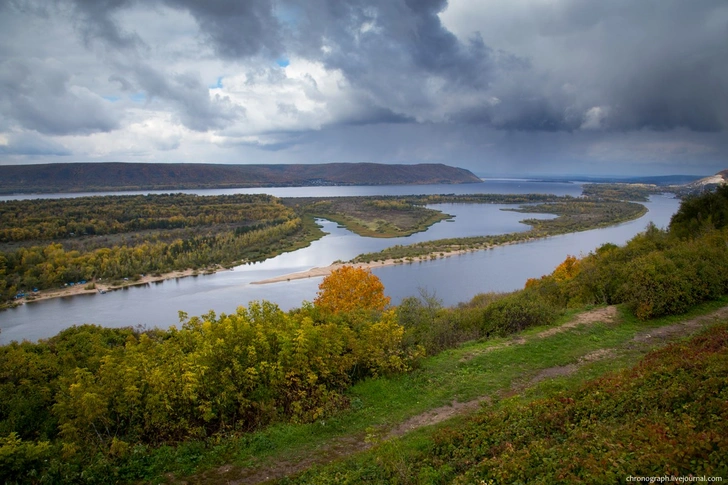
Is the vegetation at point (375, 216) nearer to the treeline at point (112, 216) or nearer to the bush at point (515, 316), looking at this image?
the treeline at point (112, 216)

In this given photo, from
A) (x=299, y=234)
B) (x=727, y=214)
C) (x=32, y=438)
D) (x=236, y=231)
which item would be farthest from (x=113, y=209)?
(x=727, y=214)

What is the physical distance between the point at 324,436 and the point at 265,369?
2204 mm

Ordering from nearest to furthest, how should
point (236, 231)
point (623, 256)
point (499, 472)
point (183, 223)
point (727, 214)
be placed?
point (499, 472)
point (623, 256)
point (727, 214)
point (236, 231)
point (183, 223)

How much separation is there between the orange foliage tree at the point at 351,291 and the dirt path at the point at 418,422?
13385 mm

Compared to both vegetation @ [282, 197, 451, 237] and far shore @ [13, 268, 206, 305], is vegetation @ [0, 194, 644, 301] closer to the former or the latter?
vegetation @ [282, 197, 451, 237]

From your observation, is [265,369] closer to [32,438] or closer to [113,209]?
[32,438]

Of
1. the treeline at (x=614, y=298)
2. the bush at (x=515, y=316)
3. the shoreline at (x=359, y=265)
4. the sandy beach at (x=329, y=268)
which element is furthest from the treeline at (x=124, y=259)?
the bush at (x=515, y=316)

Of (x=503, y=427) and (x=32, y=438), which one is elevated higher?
(x=503, y=427)

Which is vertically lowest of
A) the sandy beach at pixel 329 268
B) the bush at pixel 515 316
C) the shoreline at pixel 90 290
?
the shoreline at pixel 90 290

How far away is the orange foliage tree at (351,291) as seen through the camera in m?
25.8

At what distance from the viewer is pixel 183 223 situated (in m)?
89.2

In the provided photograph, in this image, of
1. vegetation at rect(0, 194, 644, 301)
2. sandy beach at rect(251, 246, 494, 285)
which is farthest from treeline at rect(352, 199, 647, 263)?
sandy beach at rect(251, 246, 494, 285)

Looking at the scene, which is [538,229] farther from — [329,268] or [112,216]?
[112,216]

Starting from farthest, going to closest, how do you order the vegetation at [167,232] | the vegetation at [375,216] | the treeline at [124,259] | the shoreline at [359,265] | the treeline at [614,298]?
the vegetation at [375,216] < the vegetation at [167,232] < the shoreline at [359,265] < the treeline at [124,259] < the treeline at [614,298]
